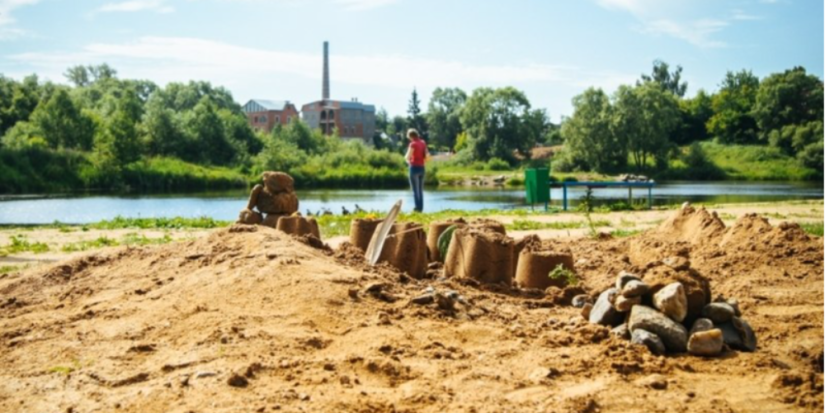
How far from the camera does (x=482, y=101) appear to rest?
102 meters

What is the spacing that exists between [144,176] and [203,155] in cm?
1459

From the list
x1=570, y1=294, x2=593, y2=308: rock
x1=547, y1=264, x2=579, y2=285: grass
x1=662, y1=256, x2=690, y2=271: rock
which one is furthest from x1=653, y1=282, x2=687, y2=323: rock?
x1=547, y1=264, x2=579, y2=285: grass

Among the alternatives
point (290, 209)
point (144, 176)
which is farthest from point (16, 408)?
point (144, 176)

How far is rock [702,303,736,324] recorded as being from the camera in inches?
264

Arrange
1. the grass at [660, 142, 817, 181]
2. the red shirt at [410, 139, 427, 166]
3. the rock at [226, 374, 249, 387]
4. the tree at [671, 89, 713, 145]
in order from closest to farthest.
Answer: the rock at [226, 374, 249, 387] < the red shirt at [410, 139, 427, 166] < the grass at [660, 142, 817, 181] < the tree at [671, 89, 713, 145]

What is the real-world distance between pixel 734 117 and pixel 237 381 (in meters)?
95.8

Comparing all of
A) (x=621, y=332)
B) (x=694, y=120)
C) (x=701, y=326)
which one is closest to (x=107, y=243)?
(x=621, y=332)

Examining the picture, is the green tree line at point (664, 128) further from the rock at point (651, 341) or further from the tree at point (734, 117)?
the rock at point (651, 341)

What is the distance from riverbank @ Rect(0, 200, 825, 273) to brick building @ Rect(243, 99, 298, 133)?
122 m

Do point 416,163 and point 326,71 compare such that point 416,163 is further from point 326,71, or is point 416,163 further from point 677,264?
point 326,71

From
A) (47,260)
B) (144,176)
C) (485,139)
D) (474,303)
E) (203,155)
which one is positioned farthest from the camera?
(485,139)

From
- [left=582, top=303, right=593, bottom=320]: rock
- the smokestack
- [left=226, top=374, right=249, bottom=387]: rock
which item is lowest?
[left=226, top=374, right=249, bottom=387]: rock

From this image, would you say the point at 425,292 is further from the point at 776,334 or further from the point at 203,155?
the point at 203,155

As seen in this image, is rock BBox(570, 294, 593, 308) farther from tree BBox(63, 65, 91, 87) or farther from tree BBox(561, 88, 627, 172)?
tree BBox(63, 65, 91, 87)
